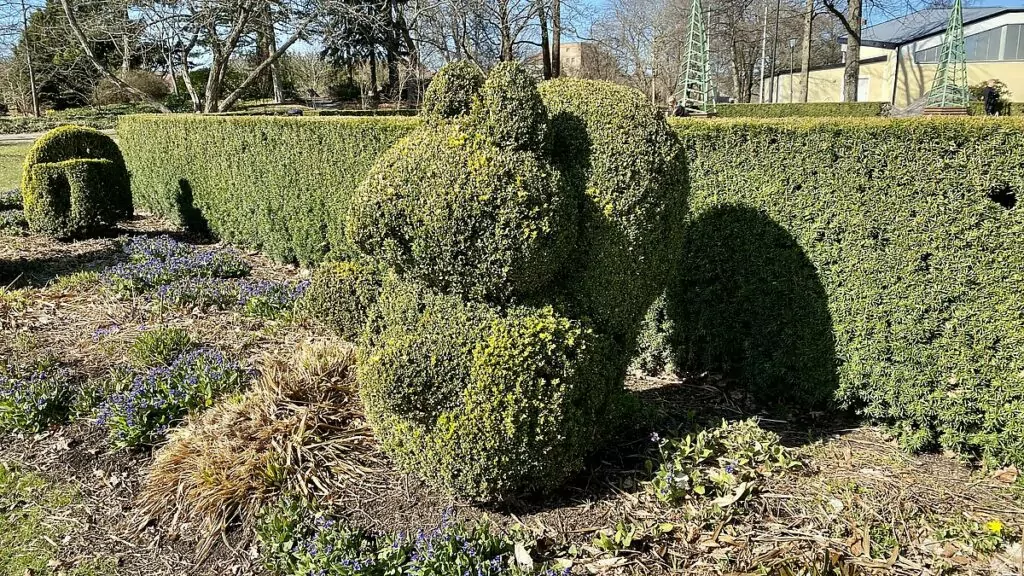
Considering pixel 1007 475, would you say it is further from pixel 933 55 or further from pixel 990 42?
pixel 990 42

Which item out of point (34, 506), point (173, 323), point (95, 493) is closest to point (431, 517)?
point (95, 493)

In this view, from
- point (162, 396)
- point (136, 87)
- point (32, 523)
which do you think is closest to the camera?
point (32, 523)

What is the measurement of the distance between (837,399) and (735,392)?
2.44 feet

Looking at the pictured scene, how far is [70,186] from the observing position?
954cm

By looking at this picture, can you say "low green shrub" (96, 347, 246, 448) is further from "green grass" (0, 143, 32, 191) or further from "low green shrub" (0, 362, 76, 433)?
"green grass" (0, 143, 32, 191)

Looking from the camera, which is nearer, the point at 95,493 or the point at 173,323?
the point at 95,493

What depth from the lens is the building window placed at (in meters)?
32.8

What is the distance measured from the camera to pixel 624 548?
2.87 meters

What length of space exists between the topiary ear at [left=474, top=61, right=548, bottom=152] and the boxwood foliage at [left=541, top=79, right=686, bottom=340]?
232 millimetres

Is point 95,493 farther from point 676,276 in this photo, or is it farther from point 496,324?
point 676,276

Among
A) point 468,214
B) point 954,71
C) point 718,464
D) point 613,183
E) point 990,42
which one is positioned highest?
point 990,42

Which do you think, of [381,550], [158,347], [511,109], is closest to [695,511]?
[381,550]

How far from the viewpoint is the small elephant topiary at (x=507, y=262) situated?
2777 mm

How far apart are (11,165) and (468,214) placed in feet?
70.5
